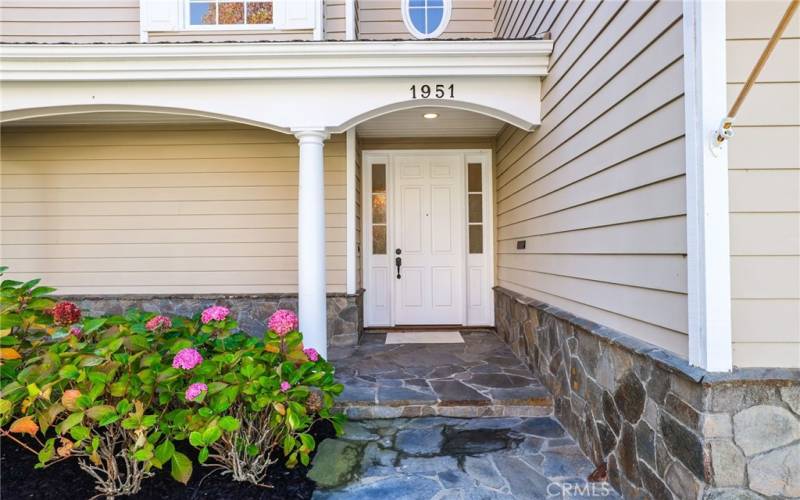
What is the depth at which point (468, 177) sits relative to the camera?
5.25 meters

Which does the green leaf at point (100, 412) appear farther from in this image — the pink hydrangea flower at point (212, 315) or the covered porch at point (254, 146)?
the covered porch at point (254, 146)

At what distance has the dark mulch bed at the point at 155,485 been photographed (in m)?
2.07

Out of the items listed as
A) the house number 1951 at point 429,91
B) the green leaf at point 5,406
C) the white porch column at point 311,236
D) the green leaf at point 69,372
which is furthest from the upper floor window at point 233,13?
the green leaf at point 5,406

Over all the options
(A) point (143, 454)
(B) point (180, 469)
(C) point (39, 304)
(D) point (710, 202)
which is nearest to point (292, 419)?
(B) point (180, 469)

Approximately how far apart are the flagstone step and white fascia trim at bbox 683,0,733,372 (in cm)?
Answer: 164

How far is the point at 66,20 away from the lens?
4.50m

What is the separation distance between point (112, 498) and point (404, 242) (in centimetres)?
372

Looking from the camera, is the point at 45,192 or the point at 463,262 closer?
the point at 45,192

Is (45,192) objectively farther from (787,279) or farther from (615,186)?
(787,279)

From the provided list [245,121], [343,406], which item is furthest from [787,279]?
[245,121]

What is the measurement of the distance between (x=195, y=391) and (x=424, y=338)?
3.02m

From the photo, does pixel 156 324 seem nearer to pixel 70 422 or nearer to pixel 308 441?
pixel 70 422

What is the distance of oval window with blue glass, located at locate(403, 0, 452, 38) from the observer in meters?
4.97

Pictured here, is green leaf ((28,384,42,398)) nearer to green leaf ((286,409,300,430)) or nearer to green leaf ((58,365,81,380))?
green leaf ((58,365,81,380))
